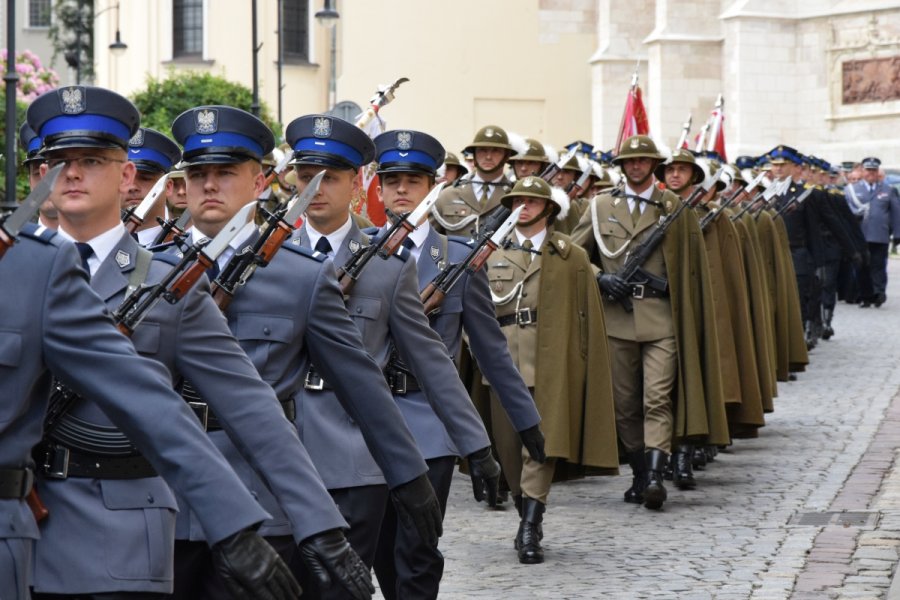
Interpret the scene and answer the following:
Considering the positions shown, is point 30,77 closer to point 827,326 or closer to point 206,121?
point 827,326

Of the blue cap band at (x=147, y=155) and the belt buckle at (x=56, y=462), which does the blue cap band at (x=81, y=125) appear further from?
the blue cap band at (x=147, y=155)

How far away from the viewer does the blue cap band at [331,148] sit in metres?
6.68

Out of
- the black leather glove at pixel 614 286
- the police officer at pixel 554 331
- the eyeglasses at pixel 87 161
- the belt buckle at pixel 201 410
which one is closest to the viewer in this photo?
the eyeglasses at pixel 87 161

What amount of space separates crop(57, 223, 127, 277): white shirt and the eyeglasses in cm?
14

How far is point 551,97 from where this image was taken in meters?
48.8

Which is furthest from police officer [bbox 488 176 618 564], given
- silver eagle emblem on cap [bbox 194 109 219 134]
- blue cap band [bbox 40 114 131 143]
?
blue cap band [bbox 40 114 131 143]

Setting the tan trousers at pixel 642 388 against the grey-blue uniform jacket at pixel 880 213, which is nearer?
the tan trousers at pixel 642 388

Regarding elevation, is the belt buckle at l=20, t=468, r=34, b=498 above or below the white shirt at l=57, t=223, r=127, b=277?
below

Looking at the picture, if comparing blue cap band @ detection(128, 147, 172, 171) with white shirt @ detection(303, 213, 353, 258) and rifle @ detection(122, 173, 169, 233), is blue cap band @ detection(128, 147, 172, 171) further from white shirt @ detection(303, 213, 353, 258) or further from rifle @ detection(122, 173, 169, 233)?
white shirt @ detection(303, 213, 353, 258)

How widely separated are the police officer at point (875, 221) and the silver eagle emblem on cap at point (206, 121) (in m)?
21.7

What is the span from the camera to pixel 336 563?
176 inches

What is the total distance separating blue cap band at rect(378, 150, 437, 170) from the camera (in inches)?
322

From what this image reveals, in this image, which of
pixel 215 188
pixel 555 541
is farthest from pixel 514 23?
pixel 215 188

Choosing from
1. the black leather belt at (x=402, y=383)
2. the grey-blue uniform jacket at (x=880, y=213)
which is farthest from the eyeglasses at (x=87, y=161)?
the grey-blue uniform jacket at (x=880, y=213)
